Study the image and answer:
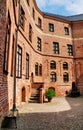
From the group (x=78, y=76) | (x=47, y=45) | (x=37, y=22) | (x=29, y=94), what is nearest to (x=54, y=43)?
(x=47, y=45)

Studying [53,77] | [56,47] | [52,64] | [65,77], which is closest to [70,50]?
[56,47]

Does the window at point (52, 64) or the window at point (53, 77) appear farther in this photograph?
the window at point (52, 64)

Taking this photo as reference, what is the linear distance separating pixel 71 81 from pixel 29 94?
29.9 feet

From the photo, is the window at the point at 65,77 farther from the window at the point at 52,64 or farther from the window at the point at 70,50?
the window at the point at 70,50

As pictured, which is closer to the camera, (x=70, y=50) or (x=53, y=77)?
(x=53, y=77)

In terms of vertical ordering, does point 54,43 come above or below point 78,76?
above

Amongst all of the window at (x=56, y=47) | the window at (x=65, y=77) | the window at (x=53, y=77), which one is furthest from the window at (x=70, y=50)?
the window at (x=53, y=77)

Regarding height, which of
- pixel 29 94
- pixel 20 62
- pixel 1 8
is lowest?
pixel 29 94

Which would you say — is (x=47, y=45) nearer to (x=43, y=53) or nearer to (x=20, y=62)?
(x=43, y=53)

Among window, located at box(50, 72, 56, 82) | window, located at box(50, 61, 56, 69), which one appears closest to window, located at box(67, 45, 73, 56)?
window, located at box(50, 61, 56, 69)

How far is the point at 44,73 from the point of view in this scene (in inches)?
819

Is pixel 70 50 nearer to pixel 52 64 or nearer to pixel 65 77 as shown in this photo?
pixel 52 64

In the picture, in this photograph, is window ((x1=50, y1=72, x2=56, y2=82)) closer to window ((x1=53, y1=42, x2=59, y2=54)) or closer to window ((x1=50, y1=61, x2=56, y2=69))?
window ((x1=50, y1=61, x2=56, y2=69))

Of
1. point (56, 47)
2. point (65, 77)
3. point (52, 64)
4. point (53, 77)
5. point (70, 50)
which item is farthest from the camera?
point (70, 50)
